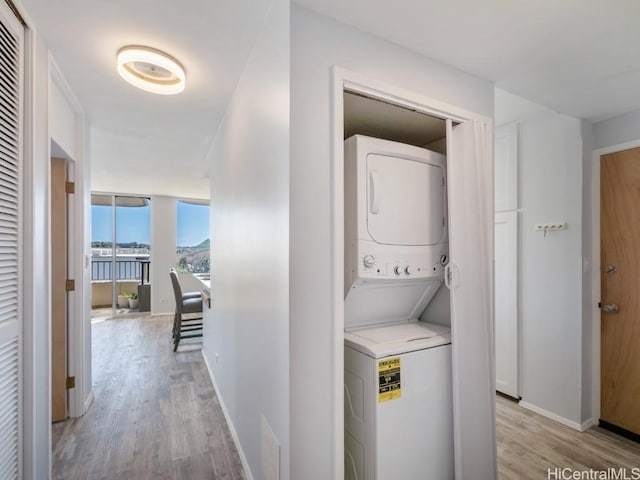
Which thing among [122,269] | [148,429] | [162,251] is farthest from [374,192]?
[122,269]

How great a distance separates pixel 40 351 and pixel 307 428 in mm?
1407

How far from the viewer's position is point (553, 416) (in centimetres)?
246

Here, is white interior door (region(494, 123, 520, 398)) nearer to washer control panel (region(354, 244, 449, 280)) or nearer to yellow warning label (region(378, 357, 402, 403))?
washer control panel (region(354, 244, 449, 280))

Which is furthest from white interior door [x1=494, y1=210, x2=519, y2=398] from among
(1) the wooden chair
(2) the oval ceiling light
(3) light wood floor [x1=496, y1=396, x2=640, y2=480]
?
(1) the wooden chair

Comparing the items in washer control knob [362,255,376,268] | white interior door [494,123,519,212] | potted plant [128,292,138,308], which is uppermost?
white interior door [494,123,519,212]

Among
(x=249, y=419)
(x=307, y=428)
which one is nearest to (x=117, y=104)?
(x=249, y=419)

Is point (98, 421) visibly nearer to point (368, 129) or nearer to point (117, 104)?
point (117, 104)

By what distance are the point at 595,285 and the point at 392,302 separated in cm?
183

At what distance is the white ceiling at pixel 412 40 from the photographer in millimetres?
1299

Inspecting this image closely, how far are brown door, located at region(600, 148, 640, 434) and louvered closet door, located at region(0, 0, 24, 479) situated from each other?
11.8ft

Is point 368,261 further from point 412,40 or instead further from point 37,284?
point 37,284

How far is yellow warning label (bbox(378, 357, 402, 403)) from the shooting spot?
1.36 metres

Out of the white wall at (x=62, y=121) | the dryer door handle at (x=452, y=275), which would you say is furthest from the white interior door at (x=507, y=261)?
the white wall at (x=62, y=121)

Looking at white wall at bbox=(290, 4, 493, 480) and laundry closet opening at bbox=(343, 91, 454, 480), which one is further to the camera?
laundry closet opening at bbox=(343, 91, 454, 480)
